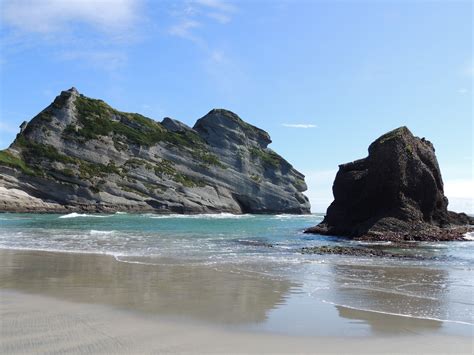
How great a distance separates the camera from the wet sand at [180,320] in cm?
679

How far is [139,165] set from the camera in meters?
102

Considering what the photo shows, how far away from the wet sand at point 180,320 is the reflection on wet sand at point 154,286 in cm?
3

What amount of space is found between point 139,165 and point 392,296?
94706 millimetres

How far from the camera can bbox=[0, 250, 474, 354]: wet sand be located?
6789 millimetres

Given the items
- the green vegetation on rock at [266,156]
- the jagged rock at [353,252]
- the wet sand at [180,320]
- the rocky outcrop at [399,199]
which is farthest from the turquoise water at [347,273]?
the green vegetation on rock at [266,156]

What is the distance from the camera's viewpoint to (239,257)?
65.9ft

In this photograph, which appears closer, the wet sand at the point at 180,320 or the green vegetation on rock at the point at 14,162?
the wet sand at the point at 180,320

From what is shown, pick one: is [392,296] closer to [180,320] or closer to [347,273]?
[347,273]

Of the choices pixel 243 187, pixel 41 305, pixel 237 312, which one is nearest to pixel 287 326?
pixel 237 312

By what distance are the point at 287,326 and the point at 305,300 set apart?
2.61 m

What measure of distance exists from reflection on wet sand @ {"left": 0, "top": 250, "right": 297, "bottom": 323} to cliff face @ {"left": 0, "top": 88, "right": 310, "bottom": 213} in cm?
6916

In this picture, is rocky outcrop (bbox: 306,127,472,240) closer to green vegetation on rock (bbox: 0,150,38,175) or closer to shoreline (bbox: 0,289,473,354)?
shoreline (bbox: 0,289,473,354)

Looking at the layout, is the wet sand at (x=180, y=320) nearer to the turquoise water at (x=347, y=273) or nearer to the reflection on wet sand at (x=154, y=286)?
the reflection on wet sand at (x=154, y=286)

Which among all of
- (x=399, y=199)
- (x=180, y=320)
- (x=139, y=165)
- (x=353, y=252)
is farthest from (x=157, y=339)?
(x=139, y=165)
